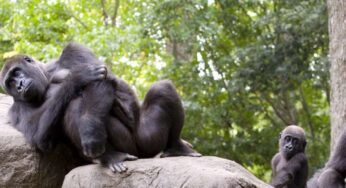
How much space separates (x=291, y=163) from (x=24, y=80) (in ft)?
13.1

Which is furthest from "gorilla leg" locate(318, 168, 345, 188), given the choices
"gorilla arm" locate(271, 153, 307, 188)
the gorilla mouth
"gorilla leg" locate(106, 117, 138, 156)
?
the gorilla mouth

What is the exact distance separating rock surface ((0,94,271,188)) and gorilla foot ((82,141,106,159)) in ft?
0.60

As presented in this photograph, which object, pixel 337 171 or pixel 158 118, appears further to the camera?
pixel 337 171

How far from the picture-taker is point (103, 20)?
588 inches

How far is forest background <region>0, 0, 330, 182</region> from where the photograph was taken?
39.5 feet

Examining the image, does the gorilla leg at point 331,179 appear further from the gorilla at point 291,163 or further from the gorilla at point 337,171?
the gorilla at point 291,163

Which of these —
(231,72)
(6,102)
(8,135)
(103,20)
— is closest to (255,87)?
(231,72)

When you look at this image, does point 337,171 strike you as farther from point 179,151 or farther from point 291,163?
point 179,151

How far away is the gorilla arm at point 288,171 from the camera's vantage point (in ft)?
25.8

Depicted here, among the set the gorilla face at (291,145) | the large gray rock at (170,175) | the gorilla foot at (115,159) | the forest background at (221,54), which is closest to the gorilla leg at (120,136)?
the gorilla foot at (115,159)

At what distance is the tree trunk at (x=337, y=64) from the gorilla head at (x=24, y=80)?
5113 mm

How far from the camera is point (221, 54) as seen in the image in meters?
13.2

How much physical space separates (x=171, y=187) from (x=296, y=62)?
778cm

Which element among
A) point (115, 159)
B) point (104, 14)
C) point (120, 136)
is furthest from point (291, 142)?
point (104, 14)
